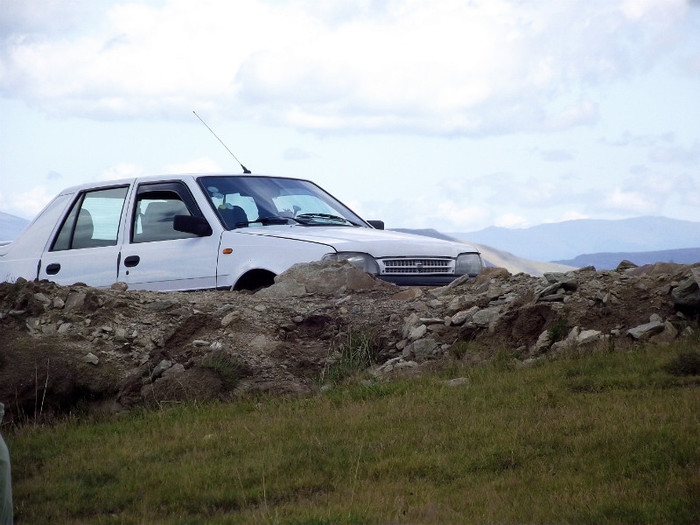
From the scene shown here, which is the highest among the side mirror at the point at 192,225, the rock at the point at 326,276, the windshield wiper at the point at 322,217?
the windshield wiper at the point at 322,217

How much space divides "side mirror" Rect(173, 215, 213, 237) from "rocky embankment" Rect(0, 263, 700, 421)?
638 millimetres

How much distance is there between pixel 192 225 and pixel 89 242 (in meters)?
1.71

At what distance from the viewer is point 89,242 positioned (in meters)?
12.1

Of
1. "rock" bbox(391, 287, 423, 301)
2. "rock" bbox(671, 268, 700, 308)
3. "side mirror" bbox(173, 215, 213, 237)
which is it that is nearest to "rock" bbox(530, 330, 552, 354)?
"rock" bbox(671, 268, 700, 308)

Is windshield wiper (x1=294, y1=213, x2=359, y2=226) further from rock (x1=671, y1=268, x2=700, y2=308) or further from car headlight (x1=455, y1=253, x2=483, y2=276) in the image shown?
rock (x1=671, y1=268, x2=700, y2=308)

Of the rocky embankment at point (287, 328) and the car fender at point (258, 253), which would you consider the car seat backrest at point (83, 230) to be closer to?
the rocky embankment at point (287, 328)

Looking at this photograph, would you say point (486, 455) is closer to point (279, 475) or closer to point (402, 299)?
point (279, 475)

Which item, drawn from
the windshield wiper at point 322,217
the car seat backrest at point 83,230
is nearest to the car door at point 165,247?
the car seat backrest at point 83,230

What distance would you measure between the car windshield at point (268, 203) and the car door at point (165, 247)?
269 millimetres

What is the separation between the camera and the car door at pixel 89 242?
38.8 feet

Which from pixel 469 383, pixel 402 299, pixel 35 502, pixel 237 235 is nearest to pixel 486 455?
pixel 469 383

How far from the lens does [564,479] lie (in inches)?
237

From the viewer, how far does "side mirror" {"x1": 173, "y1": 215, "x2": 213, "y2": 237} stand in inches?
428

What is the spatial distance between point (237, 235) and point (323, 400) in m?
2.91
